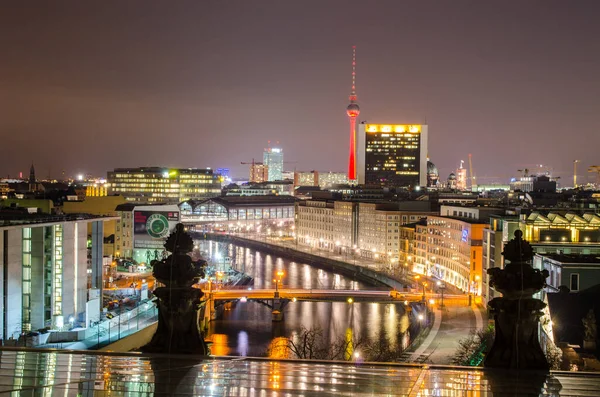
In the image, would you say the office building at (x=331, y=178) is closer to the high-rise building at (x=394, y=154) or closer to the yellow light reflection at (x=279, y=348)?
the high-rise building at (x=394, y=154)

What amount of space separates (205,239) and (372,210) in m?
13.2

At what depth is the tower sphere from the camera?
82938 mm

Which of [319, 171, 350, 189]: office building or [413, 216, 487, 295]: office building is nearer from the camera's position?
[413, 216, 487, 295]: office building

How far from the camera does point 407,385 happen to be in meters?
2.77

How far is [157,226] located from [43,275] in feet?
40.6

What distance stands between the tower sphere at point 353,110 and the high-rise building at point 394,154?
8050 millimetres

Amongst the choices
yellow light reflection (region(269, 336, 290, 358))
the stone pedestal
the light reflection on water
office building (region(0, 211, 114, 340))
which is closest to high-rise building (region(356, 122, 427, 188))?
the light reflection on water

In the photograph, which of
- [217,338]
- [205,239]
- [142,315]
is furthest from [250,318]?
[205,239]

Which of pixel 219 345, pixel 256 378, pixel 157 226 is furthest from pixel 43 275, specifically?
pixel 256 378

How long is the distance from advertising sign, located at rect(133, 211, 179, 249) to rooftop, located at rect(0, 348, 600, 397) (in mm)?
23830

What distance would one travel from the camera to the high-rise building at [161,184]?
79.2 m

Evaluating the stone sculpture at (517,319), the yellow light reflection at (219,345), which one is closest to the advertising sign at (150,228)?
the yellow light reflection at (219,345)

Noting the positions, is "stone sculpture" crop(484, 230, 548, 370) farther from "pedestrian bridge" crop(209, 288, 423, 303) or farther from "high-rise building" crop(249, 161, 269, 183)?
"high-rise building" crop(249, 161, 269, 183)

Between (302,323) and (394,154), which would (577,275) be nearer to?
(302,323)
